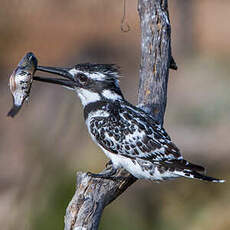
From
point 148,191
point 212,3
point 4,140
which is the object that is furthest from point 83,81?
point 212,3

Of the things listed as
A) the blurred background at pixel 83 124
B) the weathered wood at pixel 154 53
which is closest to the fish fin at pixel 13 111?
the weathered wood at pixel 154 53

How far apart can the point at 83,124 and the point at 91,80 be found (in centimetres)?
280

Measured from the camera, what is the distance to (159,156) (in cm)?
521

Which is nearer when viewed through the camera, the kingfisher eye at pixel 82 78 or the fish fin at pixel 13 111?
the fish fin at pixel 13 111

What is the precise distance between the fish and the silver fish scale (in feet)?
2.63

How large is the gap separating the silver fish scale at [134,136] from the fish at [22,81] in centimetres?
80

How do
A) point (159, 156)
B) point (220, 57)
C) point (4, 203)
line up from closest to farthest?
point (159, 156), point (4, 203), point (220, 57)

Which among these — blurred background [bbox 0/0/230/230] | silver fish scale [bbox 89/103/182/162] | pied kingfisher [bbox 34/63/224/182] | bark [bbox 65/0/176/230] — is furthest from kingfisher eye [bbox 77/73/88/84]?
blurred background [bbox 0/0/230/230]

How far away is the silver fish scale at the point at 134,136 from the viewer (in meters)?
5.23

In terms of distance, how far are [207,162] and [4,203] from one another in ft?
10.7

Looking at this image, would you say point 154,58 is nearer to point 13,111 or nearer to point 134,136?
point 134,136

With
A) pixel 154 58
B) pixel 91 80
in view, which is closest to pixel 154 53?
pixel 154 58

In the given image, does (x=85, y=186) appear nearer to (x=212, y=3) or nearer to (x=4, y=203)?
(x=4, y=203)

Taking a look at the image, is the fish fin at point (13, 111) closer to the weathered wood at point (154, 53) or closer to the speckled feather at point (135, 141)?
the speckled feather at point (135, 141)
